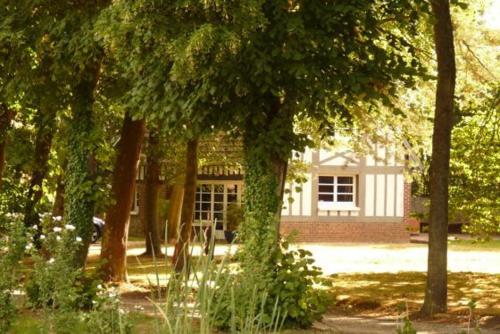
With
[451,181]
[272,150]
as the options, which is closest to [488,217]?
[451,181]

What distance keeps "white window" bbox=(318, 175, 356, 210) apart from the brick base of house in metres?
0.95

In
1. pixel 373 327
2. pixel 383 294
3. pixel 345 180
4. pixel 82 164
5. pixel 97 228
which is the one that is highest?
pixel 345 180

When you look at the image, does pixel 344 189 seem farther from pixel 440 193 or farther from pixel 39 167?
pixel 440 193

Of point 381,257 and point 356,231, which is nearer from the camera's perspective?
point 381,257

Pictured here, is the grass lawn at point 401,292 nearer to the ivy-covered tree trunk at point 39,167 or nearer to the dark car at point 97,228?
the ivy-covered tree trunk at point 39,167

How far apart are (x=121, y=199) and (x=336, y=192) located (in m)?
22.0

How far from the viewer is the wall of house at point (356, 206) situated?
39500 millimetres

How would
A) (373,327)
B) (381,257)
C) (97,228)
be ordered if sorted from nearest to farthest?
(373,327) → (381,257) → (97,228)

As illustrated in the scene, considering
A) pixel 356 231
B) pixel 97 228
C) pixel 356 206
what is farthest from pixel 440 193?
pixel 356 231

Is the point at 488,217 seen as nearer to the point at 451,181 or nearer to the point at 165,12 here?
the point at 451,181

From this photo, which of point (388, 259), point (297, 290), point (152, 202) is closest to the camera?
point (297, 290)

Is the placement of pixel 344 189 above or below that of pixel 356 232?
above

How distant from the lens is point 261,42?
12.2 metres

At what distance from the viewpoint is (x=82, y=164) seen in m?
14.9
